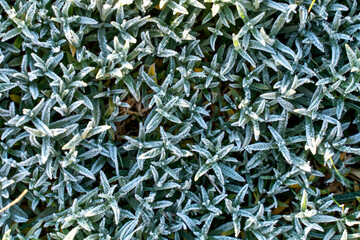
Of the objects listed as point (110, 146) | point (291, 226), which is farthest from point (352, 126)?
point (110, 146)

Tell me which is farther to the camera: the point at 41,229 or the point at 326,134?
the point at 326,134

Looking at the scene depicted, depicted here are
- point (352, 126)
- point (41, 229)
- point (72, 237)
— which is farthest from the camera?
point (352, 126)

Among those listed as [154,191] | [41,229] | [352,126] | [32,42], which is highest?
[32,42]

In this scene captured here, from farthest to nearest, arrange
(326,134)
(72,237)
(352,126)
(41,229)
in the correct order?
(352,126)
(326,134)
(41,229)
(72,237)

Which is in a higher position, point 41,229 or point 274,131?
point 274,131

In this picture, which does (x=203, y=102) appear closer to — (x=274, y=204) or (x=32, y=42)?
(x=274, y=204)

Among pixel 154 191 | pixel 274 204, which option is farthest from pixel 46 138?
pixel 274 204
